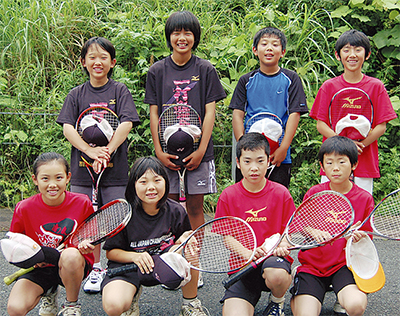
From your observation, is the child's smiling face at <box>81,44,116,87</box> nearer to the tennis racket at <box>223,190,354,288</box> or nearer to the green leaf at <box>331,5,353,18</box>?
the tennis racket at <box>223,190,354,288</box>

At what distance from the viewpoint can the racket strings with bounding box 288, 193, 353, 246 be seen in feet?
8.72

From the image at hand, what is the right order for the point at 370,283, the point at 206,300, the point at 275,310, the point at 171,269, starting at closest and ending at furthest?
the point at 171,269 < the point at 370,283 < the point at 275,310 < the point at 206,300

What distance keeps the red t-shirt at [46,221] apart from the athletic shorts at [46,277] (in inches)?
6.4

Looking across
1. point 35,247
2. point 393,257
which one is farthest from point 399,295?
point 35,247

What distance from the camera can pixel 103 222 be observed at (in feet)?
9.21

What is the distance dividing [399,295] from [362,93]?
1601 mm

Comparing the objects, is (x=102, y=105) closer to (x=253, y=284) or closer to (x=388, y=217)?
(x=253, y=284)

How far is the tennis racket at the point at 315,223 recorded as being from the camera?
2.56 metres

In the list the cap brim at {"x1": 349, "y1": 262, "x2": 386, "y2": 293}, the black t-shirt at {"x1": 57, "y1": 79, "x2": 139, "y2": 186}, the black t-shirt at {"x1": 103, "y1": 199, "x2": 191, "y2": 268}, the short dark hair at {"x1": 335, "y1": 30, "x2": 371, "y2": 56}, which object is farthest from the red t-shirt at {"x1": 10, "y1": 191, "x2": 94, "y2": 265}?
the short dark hair at {"x1": 335, "y1": 30, "x2": 371, "y2": 56}

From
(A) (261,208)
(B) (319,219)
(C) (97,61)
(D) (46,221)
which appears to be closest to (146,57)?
(C) (97,61)

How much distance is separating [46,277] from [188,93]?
1.76 meters

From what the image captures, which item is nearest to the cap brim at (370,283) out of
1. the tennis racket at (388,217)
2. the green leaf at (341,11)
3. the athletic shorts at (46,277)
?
the tennis racket at (388,217)

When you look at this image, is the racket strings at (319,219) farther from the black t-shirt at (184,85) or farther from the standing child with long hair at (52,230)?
the standing child with long hair at (52,230)

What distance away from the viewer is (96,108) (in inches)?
137
